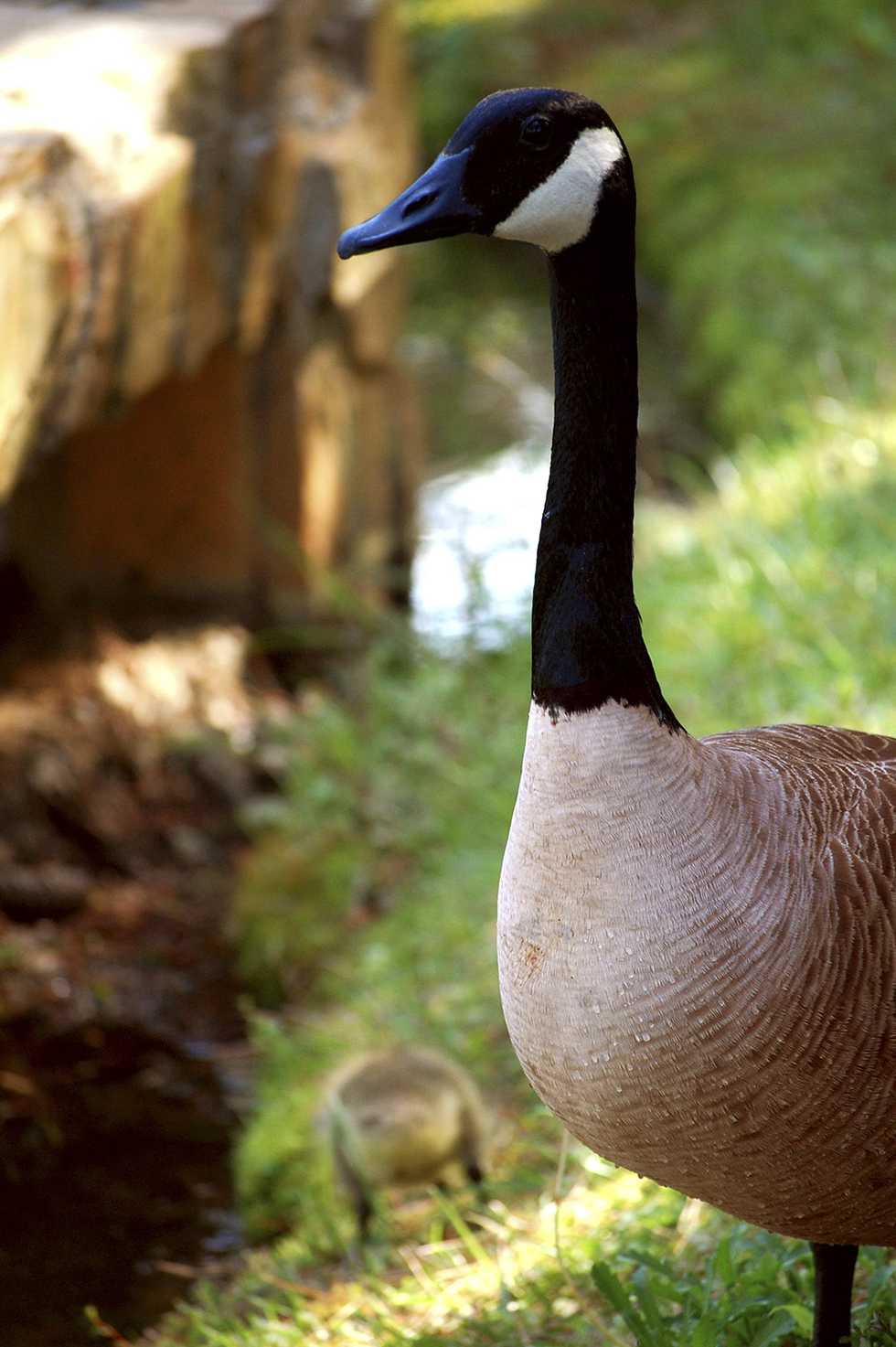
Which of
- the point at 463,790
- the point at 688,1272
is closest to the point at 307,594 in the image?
the point at 463,790

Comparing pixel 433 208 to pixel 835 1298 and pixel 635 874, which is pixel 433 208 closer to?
pixel 635 874

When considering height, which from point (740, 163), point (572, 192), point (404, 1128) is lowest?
point (404, 1128)

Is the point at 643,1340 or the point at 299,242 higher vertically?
the point at 299,242

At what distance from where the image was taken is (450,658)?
609 cm

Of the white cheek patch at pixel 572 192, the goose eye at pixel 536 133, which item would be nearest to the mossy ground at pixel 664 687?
the white cheek patch at pixel 572 192

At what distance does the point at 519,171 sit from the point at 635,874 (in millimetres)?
947

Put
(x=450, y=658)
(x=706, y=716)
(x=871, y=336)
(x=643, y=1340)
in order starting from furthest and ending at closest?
(x=871, y=336), (x=450, y=658), (x=706, y=716), (x=643, y=1340)

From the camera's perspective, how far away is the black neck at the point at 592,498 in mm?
2303

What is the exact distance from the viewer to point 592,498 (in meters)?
2.38

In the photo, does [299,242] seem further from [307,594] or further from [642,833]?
[642,833]

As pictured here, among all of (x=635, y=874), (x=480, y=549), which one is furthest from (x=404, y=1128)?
(x=480, y=549)

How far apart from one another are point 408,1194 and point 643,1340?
1.59 meters

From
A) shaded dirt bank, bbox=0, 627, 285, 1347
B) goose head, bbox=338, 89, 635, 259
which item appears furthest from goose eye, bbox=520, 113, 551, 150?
shaded dirt bank, bbox=0, 627, 285, 1347

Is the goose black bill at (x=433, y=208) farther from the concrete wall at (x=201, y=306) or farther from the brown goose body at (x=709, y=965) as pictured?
the concrete wall at (x=201, y=306)
